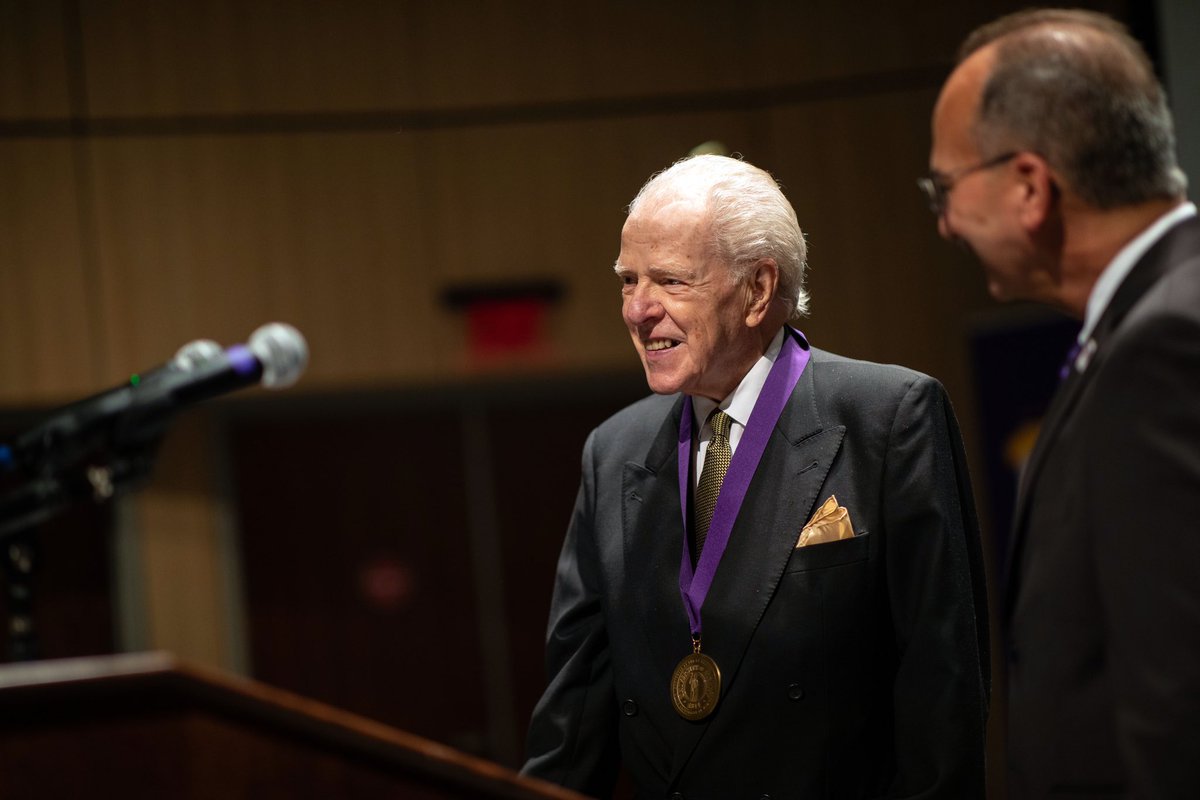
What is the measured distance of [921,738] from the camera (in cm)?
183

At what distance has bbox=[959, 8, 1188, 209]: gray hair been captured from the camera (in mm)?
1359

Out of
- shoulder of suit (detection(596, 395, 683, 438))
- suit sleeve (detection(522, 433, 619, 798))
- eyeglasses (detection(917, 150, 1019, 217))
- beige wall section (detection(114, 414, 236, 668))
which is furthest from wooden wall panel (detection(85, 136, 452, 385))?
eyeglasses (detection(917, 150, 1019, 217))

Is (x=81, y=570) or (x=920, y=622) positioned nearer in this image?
(x=920, y=622)

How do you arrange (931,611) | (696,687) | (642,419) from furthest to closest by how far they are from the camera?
(642,419) → (696,687) → (931,611)

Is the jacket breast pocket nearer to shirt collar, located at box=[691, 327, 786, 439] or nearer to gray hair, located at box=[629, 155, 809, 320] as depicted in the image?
shirt collar, located at box=[691, 327, 786, 439]

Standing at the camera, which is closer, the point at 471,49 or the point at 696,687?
the point at 696,687

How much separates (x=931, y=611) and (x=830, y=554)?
0.16 meters

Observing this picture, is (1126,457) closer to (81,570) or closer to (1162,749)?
(1162,749)

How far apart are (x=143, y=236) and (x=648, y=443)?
3639 millimetres

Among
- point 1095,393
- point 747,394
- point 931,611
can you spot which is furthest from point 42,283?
point 1095,393

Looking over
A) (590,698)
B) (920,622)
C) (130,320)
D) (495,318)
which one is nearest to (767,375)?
(920,622)

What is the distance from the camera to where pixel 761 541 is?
1.95 metres

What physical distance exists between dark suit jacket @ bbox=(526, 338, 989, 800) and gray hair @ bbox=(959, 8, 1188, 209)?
610mm

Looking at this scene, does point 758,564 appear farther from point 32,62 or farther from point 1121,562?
point 32,62
